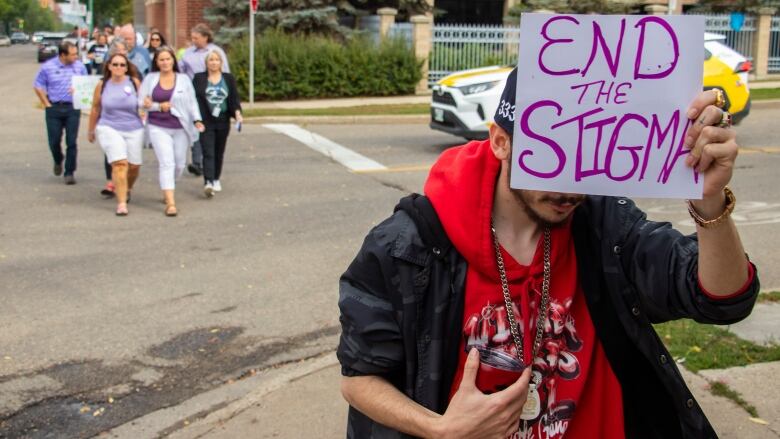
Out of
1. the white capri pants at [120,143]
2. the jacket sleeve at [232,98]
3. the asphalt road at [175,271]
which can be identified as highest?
the jacket sleeve at [232,98]

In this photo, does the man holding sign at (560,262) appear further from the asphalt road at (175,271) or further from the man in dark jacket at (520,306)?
the asphalt road at (175,271)

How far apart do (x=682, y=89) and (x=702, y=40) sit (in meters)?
0.12

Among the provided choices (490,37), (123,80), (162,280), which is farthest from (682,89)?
(490,37)

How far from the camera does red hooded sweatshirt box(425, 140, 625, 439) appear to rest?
229cm

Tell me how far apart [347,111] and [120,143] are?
986 centimetres

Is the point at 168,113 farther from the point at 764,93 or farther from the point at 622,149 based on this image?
the point at 764,93

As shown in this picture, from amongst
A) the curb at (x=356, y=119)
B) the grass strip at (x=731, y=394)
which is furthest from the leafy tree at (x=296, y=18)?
the grass strip at (x=731, y=394)

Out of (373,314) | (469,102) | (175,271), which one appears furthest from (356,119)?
(373,314)

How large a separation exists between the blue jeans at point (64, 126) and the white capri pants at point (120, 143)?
1.69 meters

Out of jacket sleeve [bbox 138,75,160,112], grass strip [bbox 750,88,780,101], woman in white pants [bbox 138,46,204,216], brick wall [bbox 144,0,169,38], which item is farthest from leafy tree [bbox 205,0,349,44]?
brick wall [bbox 144,0,169,38]

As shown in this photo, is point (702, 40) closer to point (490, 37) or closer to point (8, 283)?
point (8, 283)

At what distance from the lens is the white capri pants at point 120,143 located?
1033cm

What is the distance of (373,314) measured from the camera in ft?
7.48

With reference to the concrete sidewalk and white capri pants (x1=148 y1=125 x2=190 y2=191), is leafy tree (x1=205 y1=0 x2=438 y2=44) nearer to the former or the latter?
white capri pants (x1=148 y1=125 x2=190 y2=191)
